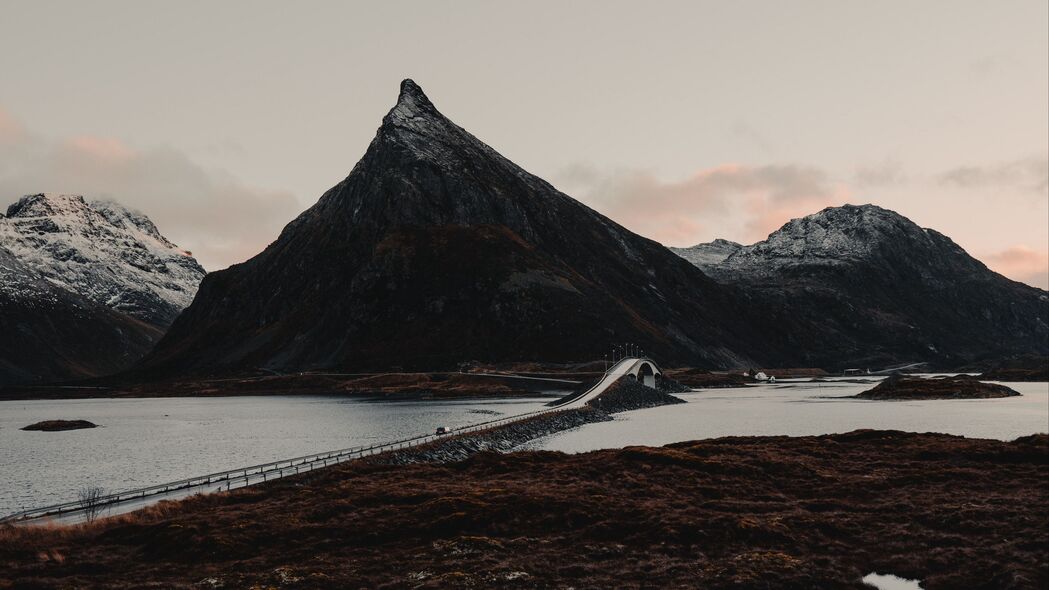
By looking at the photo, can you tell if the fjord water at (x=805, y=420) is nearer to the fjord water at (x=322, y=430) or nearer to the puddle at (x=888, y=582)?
the fjord water at (x=322, y=430)

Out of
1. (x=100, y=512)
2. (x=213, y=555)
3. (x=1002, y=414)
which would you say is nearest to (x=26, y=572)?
(x=213, y=555)

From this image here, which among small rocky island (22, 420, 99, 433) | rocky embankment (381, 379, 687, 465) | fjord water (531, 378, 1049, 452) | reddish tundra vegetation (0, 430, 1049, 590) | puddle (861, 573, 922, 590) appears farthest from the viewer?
small rocky island (22, 420, 99, 433)

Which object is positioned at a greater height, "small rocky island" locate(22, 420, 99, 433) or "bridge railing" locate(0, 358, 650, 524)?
"bridge railing" locate(0, 358, 650, 524)

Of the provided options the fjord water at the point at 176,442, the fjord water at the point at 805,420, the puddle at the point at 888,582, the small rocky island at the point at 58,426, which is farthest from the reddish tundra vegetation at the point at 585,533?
the small rocky island at the point at 58,426

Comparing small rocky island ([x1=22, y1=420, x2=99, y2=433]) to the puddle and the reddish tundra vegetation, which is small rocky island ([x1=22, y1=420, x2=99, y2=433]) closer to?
the reddish tundra vegetation

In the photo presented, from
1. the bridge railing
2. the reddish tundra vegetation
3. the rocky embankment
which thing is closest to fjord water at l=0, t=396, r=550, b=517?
the bridge railing

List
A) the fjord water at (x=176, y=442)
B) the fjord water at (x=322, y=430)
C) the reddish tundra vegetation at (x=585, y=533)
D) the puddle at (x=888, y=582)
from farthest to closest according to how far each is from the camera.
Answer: the fjord water at (x=322, y=430), the fjord water at (x=176, y=442), the reddish tundra vegetation at (x=585, y=533), the puddle at (x=888, y=582)
